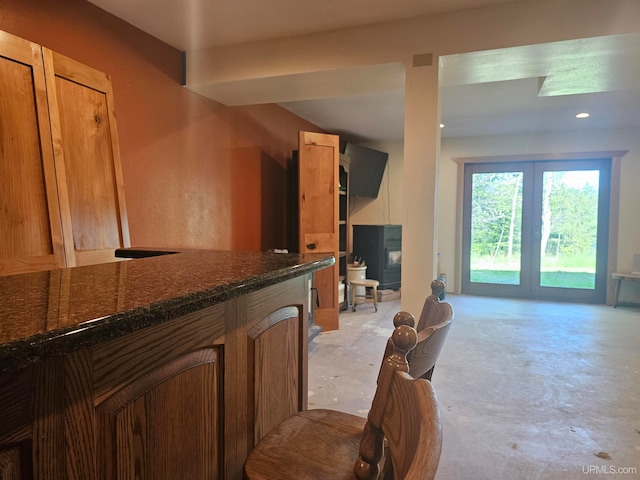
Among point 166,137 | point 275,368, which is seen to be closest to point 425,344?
point 275,368

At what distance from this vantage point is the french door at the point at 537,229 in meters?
5.49

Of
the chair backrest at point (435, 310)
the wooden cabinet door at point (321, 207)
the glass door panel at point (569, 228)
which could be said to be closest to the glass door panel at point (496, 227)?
the glass door panel at point (569, 228)

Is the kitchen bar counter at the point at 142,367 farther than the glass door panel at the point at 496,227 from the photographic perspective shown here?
No

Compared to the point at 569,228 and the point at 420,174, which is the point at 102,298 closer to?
the point at 420,174

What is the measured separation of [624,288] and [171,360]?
21.0 feet

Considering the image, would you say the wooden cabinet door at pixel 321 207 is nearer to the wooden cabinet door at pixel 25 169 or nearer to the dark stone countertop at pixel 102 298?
the wooden cabinet door at pixel 25 169

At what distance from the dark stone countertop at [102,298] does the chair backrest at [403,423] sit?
353 mm

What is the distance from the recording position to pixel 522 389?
8.73ft

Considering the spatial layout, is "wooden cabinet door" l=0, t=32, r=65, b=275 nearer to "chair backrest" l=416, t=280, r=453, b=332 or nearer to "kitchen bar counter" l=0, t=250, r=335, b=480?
"kitchen bar counter" l=0, t=250, r=335, b=480

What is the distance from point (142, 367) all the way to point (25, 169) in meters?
1.50

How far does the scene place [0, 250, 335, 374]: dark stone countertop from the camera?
465mm

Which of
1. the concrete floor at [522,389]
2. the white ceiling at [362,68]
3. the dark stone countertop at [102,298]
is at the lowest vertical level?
the concrete floor at [522,389]

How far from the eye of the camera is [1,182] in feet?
5.24

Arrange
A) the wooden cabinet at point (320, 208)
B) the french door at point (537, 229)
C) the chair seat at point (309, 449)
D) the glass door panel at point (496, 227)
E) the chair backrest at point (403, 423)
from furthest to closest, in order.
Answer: the glass door panel at point (496, 227), the french door at point (537, 229), the wooden cabinet at point (320, 208), the chair seat at point (309, 449), the chair backrest at point (403, 423)
